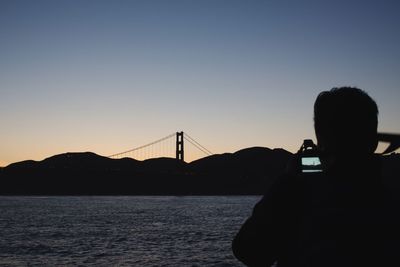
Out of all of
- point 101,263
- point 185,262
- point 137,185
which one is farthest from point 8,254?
point 137,185

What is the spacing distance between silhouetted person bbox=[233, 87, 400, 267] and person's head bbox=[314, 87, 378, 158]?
2cm

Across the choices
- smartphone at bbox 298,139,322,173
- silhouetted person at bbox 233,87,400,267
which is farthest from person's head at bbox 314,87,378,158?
smartphone at bbox 298,139,322,173

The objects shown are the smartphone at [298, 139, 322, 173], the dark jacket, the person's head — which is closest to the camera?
the dark jacket

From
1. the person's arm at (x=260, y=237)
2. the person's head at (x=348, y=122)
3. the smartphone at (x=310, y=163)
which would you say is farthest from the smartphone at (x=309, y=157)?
the person's arm at (x=260, y=237)

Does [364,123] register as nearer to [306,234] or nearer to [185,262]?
[306,234]

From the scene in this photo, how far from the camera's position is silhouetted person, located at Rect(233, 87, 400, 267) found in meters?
→ 1.13

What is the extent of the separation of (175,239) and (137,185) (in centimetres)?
10720

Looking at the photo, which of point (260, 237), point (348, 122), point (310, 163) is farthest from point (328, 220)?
point (310, 163)

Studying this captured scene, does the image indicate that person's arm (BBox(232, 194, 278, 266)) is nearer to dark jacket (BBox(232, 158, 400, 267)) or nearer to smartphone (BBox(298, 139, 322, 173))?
dark jacket (BBox(232, 158, 400, 267))

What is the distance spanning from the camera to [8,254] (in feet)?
80.0

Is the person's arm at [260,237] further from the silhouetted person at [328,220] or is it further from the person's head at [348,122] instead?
the person's head at [348,122]

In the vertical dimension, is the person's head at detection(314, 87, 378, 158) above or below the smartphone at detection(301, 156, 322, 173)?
above

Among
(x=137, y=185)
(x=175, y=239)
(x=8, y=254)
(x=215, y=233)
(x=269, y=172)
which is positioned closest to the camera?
(x=8, y=254)

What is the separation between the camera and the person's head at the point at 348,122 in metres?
1.25
